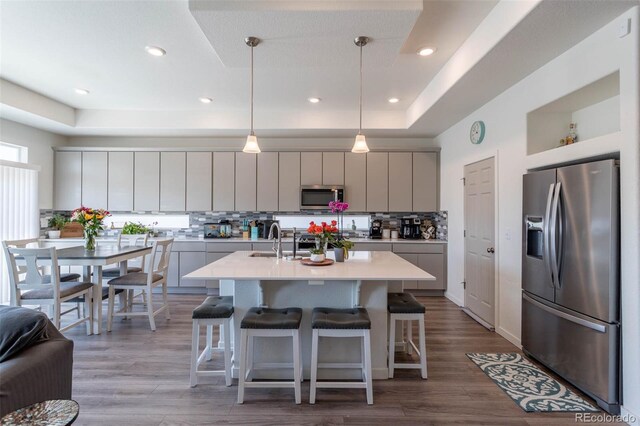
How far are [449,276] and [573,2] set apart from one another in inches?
145

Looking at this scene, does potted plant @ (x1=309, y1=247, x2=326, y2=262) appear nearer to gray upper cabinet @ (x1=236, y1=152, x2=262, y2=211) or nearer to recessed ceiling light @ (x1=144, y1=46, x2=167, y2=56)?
recessed ceiling light @ (x1=144, y1=46, x2=167, y2=56)

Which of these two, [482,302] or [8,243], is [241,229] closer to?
[8,243]

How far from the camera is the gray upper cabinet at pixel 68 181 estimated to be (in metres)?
5.21

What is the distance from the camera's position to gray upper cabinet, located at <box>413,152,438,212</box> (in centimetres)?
518

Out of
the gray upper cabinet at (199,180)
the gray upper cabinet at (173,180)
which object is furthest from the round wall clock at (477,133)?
the gray upper cabinet at (173,180)

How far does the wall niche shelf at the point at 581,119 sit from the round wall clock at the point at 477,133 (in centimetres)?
→ 80

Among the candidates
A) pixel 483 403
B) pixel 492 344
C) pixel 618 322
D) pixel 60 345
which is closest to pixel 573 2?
pixel 618 322

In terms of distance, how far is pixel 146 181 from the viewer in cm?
524

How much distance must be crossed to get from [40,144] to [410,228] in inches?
240

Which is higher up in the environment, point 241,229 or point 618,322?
point 241,229

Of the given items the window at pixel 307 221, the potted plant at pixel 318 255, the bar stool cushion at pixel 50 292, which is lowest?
the bar stool cushion at pixel 50 292

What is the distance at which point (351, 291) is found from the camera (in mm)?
2502

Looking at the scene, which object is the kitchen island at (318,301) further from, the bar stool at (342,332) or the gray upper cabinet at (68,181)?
the gray upper cabinet at (68,181)

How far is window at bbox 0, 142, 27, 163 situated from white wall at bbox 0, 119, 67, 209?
0.07 metres
